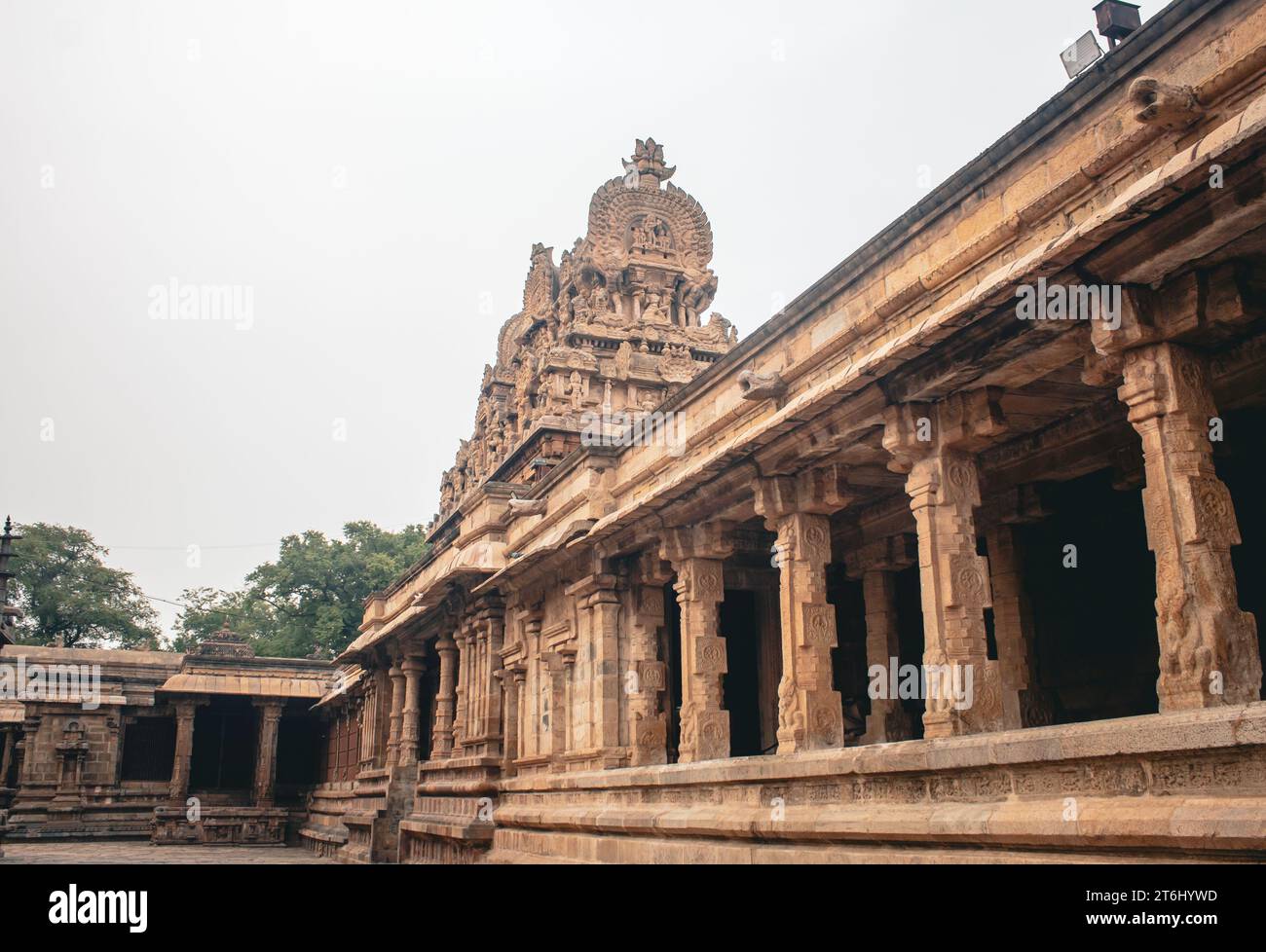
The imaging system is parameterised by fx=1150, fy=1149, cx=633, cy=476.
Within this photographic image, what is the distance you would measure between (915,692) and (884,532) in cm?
208

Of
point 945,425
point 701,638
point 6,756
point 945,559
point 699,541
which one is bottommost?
point 6,756

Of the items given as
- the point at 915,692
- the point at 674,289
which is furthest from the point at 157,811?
the point at 915,692

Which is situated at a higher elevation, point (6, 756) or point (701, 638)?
point (701, 638)

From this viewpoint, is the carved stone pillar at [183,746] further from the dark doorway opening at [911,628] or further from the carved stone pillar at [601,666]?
the dark doorway opening at [911,628]

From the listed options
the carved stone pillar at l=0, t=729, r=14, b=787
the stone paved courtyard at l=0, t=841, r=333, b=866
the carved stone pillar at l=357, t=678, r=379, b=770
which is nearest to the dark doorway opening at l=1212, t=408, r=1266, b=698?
the stone paved courtyard at l=0, t=841, r=333, b=866

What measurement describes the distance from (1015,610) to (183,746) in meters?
31.8

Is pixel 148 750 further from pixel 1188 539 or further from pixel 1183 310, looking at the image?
pixel 1183 310

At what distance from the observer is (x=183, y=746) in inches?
1426

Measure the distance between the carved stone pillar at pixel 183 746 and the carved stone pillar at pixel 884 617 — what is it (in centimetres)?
2847

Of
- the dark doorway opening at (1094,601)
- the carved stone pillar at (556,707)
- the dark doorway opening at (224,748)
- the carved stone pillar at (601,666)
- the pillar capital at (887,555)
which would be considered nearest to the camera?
the dark doorway opening at (1094,601)

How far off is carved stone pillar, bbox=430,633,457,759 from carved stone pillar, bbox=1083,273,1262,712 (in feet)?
53.9

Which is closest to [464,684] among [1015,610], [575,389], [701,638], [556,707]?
[556,707]

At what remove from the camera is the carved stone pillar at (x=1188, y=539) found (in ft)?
20.5

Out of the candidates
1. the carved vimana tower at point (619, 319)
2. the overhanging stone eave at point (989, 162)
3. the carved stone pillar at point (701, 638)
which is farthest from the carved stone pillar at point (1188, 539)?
the carved vimana tower at point (619, 319)
